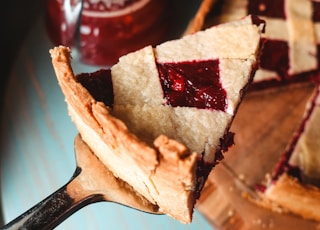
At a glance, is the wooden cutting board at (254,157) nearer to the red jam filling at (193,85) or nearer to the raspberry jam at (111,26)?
the raspberry jam at (111,26)

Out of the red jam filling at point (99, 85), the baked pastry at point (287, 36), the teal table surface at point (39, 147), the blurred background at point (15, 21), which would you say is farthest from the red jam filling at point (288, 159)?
the blurred background at point (15, 21)

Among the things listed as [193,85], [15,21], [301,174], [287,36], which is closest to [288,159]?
[301,174]

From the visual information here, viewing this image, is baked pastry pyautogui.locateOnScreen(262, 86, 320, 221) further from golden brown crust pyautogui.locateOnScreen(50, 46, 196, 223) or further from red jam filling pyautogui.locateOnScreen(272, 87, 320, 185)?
golden brown crust pyautogui.locateOnScreen(50, 46, 196, 223)

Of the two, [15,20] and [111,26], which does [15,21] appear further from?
[111,26]

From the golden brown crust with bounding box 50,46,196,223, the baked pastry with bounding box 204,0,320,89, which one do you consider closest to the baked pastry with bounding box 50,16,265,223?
the golden brown crust with bounding box 50,46,196,223

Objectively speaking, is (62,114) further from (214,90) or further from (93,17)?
(214,90)
